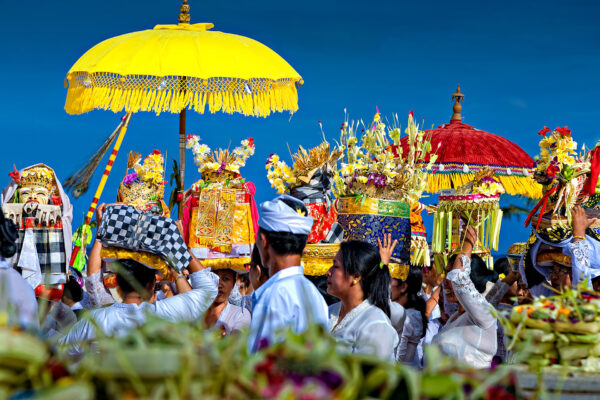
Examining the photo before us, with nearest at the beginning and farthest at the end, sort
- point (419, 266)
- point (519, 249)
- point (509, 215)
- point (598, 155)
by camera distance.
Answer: point (598, 155) < point (419, 266) < point (519, 249) < point (509, 215)

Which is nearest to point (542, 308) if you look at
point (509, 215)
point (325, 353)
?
point (325, 353)

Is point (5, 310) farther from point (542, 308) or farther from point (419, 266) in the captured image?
point (419, 266)

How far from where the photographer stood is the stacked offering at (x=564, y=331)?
2.63 metres

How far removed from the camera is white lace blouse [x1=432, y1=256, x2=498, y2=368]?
14.7 feet

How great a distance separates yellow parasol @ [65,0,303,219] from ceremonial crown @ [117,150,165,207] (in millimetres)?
332

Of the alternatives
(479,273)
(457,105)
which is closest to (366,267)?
(479,273)

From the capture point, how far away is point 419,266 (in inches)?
261

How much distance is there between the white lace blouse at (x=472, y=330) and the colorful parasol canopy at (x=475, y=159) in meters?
5.69

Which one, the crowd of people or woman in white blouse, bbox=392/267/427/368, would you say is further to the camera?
woman in white blouse, bbox=392/267/427/368

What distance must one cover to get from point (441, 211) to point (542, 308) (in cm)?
352

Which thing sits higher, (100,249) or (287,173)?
(287,173)

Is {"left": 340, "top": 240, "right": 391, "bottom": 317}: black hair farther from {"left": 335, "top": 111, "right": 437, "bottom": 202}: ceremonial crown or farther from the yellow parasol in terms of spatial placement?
the yellow parasol

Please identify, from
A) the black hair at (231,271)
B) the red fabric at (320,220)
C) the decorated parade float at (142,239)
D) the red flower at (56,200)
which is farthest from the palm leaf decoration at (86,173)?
the decorated parade float at (142,239)

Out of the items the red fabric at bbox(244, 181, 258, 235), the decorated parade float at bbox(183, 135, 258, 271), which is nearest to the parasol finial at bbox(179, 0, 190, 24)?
the decorated parade float at bbox(183, 135, 258, 271)
